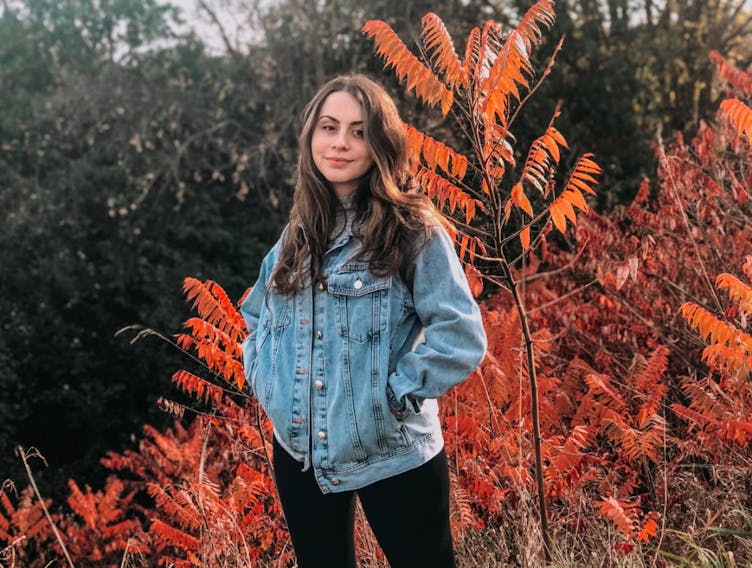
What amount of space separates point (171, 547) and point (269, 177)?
16.8 feet

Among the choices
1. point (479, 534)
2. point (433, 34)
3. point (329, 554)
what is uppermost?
point (433, 34)

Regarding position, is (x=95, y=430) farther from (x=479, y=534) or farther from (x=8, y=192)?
(x=479, y=534)

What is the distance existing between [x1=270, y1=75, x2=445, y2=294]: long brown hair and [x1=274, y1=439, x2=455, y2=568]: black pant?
1.95ft

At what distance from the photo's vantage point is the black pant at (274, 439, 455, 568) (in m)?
2.44

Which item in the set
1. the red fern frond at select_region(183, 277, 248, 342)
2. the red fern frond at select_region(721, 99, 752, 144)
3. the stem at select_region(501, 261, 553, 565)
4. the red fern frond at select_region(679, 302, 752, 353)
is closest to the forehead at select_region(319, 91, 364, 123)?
the stem at select_region(501, 261, 553, 565)

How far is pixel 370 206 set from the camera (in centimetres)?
262

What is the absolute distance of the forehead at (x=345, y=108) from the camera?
2.61 meters

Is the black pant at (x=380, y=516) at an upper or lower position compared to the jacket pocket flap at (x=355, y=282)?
lower

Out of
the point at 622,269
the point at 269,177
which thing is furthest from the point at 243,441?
the point at 269,177

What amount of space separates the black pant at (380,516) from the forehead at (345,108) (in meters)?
1.05

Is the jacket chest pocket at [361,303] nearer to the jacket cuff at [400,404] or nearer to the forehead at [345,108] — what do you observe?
the jacket cuff at [400,404]

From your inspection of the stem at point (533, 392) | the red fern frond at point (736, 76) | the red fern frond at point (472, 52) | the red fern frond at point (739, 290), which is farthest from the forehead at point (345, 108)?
the red fern frond at point (736, 76)

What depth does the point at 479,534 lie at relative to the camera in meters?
4.20

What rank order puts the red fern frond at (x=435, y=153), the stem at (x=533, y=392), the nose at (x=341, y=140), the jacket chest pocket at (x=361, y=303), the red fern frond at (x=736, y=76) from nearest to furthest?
the jacket chest pocket at (x=361, y=303) < the nose at (x=341, y=140) < the stem at (x=533, y=392) < the red fern frond at (x=435, y=153) < the red fern frond at (x=736, y=76)
